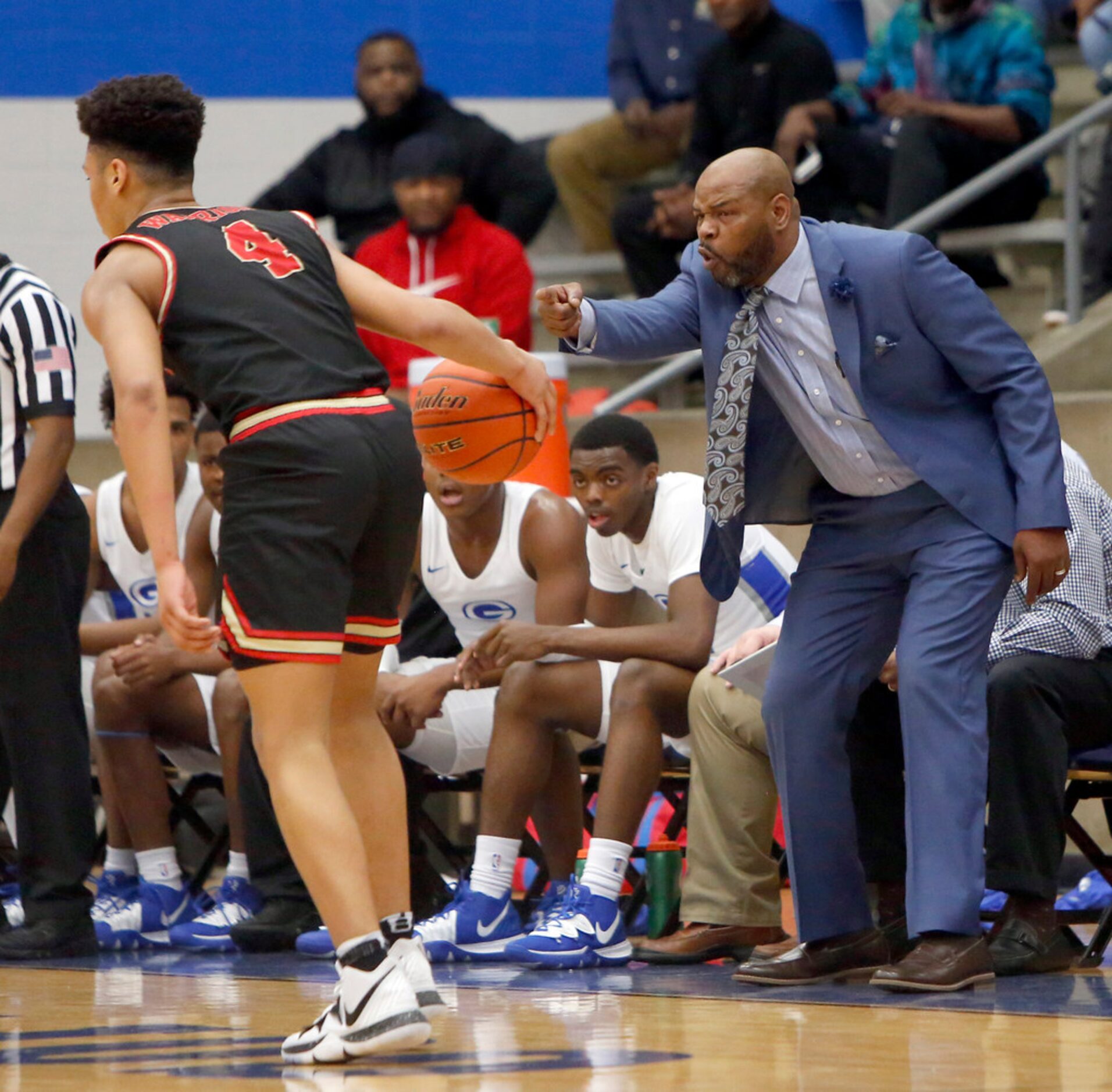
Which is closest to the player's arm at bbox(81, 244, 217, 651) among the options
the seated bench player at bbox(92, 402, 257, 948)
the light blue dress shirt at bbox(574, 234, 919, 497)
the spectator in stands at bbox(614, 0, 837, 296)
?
the light blue dress shirt at bbox(574, 234, 919, 497)

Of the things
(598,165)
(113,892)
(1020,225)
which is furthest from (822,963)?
Result: (598,165)

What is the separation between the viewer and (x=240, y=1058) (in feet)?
10.8

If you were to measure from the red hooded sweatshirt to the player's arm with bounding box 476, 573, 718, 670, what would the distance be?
307 centimetres

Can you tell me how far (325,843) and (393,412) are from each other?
2.68 ft

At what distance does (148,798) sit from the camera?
550cm

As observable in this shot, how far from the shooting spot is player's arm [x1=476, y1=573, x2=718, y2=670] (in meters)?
4.80

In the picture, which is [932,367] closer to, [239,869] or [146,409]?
[146,409]

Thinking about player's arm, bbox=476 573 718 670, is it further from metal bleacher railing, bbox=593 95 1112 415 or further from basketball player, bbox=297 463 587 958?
metal bleacher railing, bbox=593 95 1112 415

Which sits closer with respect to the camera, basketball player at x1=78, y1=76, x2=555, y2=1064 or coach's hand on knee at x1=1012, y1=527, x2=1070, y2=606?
basketball player at x1=78, y1=76, x2=555, y2=1064

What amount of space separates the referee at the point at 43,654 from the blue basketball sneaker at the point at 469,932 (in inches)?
39.5

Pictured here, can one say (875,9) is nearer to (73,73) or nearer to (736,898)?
(73,73)

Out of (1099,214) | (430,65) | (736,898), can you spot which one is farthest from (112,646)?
(430,65)

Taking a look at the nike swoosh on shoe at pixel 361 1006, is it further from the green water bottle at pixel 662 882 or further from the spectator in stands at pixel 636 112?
the spectator in stands at pixel 636 112

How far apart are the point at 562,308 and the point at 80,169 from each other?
5.94 metres
